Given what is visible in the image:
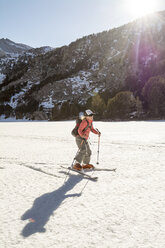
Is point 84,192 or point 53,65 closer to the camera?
point 84,192

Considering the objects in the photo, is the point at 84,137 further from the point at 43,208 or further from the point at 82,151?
the point at 43,208

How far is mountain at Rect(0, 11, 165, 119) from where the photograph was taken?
3851 inches

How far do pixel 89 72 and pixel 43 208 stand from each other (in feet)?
422

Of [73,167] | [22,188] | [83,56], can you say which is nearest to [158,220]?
[22,188]

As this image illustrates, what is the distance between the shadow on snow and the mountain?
67.2 meters

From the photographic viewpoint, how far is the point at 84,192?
14.5ft

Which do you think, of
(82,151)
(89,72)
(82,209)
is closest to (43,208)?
(82,209)

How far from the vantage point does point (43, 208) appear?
3.68 metres

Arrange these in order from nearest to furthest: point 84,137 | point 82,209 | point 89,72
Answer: point 82,209
point 84,137
point 89,72

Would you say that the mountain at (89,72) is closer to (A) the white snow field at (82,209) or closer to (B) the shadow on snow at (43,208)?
(A) the white snow field at (82,209)

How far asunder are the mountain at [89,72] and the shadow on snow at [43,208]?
67200 millimetres

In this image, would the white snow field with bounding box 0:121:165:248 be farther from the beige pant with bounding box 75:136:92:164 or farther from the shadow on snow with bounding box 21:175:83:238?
the beige pant with bounding box 75:136:92:164

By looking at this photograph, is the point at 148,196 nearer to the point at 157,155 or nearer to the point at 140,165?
the point at 140,165

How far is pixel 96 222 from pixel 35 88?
140 meters
